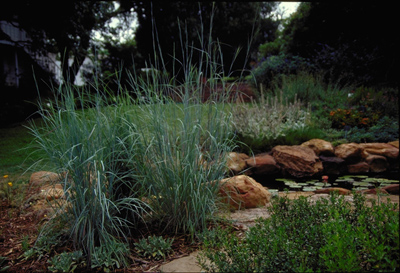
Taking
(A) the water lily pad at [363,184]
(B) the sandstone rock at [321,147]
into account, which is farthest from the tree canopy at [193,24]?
(A) the water lily pad at [363,184]

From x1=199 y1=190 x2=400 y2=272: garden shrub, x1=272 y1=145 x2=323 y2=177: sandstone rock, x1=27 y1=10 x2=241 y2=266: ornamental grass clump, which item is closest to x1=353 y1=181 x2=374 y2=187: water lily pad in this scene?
x1=272 y1=145 x2=323 y2=177: sandstone rock

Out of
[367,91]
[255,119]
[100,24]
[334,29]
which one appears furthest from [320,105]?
[100,24]

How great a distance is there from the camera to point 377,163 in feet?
19.1

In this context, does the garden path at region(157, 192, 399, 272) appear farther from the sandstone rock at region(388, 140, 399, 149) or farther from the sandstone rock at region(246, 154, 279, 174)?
the sandstone rock at region(388, 140, 399, 149)

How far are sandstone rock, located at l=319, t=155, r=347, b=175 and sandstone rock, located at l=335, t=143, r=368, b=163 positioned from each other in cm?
14

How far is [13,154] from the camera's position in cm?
491

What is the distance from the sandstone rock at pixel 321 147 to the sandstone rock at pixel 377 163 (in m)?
0.64

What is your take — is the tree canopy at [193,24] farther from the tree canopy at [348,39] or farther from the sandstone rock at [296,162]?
the sandstone rock at [296,162]

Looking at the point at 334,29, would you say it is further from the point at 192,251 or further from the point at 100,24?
the point at 192,251

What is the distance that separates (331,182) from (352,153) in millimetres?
1050

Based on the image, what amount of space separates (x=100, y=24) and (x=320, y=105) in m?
8.46

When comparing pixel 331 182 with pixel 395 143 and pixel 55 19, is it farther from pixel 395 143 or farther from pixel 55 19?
pixel 55 19

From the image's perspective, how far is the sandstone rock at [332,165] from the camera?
5.75 m

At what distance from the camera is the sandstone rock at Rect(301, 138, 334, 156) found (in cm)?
592
